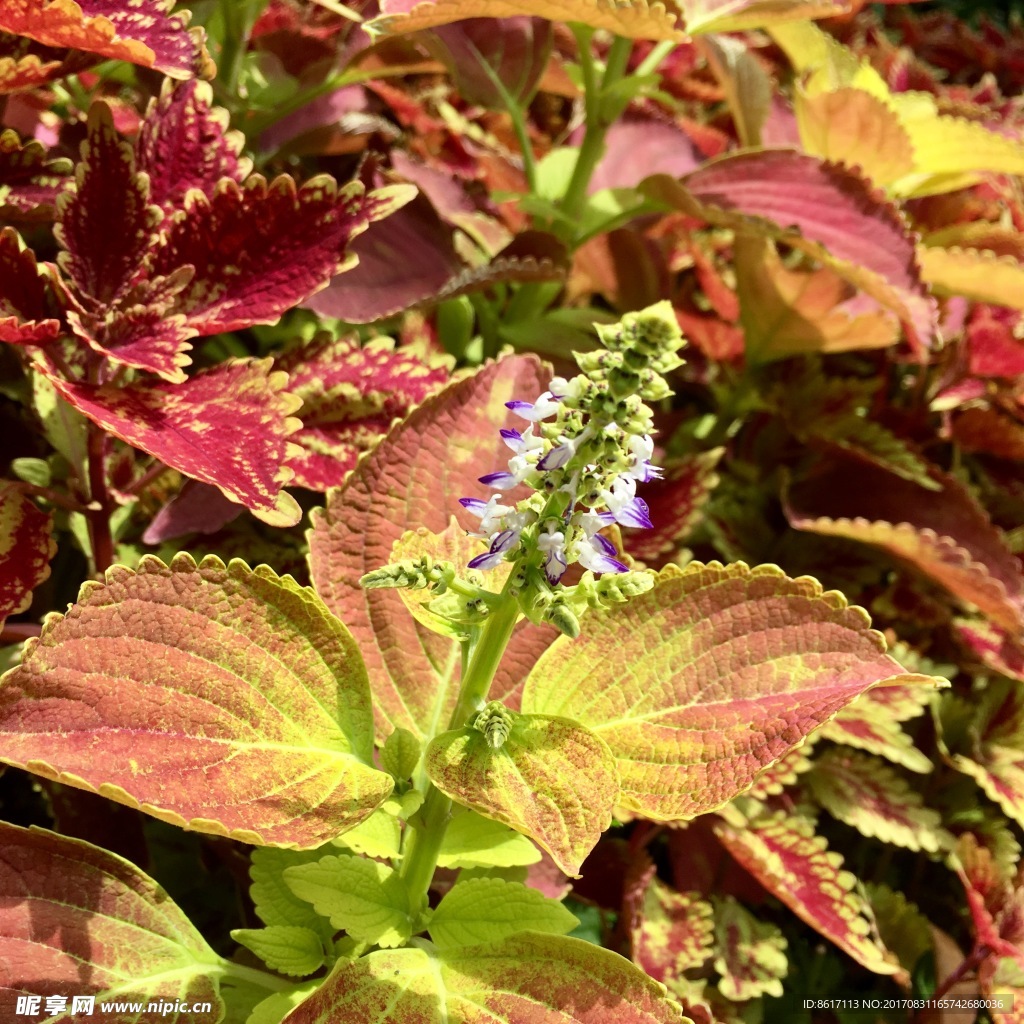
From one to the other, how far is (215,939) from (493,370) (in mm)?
481

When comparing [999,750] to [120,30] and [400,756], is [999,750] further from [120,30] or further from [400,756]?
[120,30]

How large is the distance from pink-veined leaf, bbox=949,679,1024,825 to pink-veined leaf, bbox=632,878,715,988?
27cm

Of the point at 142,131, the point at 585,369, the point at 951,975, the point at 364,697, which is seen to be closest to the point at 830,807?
the point at 951,975

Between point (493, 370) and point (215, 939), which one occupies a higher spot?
point (493, 370)

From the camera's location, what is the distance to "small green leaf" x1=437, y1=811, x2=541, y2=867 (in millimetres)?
571

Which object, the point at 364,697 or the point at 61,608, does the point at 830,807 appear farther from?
the point at 61,608

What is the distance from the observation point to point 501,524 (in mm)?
463

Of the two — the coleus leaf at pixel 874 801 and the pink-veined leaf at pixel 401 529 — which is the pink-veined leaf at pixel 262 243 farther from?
the coleus leaf at pixel 874 801

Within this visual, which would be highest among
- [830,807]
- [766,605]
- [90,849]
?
[766,605]

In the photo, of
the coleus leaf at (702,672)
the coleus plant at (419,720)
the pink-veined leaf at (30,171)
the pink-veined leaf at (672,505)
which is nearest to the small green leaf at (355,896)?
the coleus plant at (419,720)

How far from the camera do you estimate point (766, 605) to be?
57 cm

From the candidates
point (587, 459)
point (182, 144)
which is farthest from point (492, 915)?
point (182, 144)

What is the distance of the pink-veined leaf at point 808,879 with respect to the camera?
2.48ft

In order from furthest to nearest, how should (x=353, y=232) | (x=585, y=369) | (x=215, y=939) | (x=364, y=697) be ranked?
1. (x=215, y=939)
2. (x=353, y=232)
3. (x=364, y=697)
4. (x=585, y=369)
